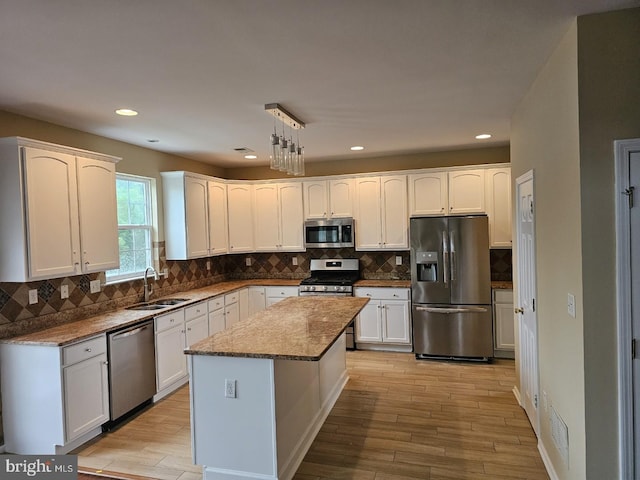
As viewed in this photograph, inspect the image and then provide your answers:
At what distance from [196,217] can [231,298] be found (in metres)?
1.13

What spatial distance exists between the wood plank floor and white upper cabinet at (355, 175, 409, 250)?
1.86m

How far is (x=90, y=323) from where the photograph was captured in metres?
3.52

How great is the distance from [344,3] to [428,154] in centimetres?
408

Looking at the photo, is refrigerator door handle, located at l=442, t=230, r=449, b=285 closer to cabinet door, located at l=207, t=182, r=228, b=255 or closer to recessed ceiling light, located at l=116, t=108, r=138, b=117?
cabinet door, located at l=207, t=182, r=228, b=255

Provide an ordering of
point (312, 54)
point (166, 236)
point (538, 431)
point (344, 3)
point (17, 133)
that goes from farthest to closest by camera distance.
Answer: point (166, 236), point (17, 133), point (538, 431), point (312, 54), point (344, 3)

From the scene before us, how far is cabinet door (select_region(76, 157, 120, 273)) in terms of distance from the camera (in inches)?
136

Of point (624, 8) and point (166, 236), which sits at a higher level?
point (624, 8)

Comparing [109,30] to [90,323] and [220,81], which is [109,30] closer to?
[220,81]

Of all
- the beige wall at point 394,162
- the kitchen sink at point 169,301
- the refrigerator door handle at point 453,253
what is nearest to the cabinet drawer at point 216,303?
the kitchen sink at point 169,301

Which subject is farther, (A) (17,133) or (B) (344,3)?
(A) (17,133)

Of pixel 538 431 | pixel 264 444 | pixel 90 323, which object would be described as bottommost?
pixel 538 431

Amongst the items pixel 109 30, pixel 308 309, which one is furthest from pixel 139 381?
pixel 109 30

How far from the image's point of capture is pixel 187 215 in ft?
16.1

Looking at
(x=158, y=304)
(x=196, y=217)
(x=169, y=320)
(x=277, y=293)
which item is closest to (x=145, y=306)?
(x=158, y=304)
